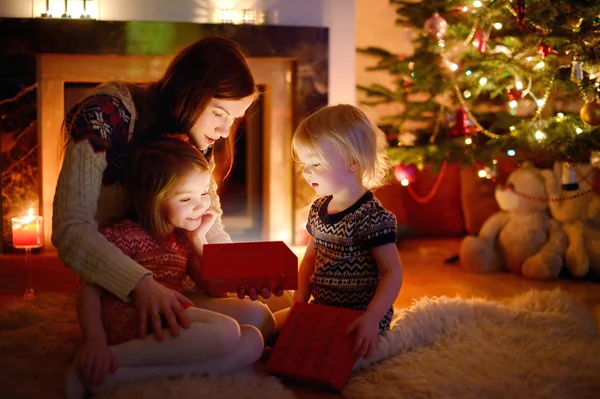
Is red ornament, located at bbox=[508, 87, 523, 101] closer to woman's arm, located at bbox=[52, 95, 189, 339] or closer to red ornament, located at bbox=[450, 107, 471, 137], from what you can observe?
red ornament, located at bbox=[450, 107, 471, 137]

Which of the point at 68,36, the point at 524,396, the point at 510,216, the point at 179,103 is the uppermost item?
the point at 68,36

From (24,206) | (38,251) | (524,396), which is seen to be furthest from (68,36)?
(524,396)

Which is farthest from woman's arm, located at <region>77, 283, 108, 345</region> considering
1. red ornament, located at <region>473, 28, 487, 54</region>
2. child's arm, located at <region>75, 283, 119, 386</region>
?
red ornament, located at <region>473, 28, 487, 54</region>

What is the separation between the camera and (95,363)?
115 cm

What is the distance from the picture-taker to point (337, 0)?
2.87m

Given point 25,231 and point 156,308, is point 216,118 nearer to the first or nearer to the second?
point 156,308

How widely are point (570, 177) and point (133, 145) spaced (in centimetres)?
161

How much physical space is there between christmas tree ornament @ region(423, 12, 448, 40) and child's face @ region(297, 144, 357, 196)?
52.4 inches

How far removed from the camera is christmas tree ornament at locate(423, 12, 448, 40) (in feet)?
8.33

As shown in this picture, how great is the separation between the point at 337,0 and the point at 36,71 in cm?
135

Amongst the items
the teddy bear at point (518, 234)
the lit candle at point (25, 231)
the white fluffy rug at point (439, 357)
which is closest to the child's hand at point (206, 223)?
the white fluffy rug at point (439, 357)

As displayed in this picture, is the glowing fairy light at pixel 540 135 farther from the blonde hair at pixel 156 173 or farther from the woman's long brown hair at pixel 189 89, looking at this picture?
the blonde hair at pixel 156 173

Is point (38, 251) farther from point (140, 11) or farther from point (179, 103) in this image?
point (179, 103)

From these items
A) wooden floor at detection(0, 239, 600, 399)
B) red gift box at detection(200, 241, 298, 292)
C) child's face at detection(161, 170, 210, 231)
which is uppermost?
child's face at detection(161, 170, 210, 231)
